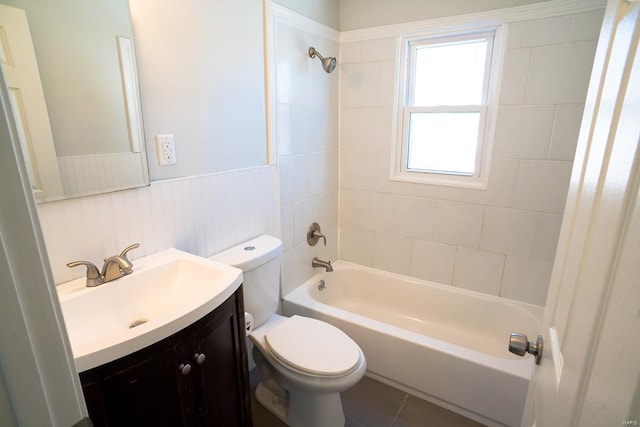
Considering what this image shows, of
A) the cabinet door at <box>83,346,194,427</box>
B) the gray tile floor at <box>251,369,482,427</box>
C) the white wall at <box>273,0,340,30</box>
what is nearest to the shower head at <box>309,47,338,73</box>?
the white wall at <box>273,0,340,30</box>

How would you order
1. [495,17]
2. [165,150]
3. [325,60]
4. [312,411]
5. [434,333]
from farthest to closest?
[434,333] < [325,60] < [495,17] < [312,411] < [165,150]

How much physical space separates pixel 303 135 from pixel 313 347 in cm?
124

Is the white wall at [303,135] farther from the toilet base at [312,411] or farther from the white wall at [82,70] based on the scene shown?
the white wall at [82,70]

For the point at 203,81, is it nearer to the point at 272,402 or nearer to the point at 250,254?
the point at 250,254

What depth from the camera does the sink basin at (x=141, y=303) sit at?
845 millimetres

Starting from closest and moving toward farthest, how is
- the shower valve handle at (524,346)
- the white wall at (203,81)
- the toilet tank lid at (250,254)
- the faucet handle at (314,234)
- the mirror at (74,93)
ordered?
the shower valve handle at (524,346), the mirror at (74,93), the white wall at (203,81), the toilet tank lid at (250,254), the faucet handle at (314,234)

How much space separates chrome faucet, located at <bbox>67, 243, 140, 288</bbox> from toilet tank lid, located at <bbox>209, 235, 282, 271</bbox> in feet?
1.40

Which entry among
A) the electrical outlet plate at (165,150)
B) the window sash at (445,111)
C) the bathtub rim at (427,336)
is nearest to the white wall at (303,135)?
the bathtub rim at (427,336)

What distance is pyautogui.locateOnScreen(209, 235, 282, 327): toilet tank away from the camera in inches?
61.3

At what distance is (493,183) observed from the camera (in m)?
2.07

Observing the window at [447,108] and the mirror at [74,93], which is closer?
the mirror at [74,93]

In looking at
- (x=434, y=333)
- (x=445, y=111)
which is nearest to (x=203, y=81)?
(x=445, y=111)

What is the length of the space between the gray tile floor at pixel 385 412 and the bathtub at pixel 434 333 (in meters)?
0.05

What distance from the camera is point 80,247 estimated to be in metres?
1.15
